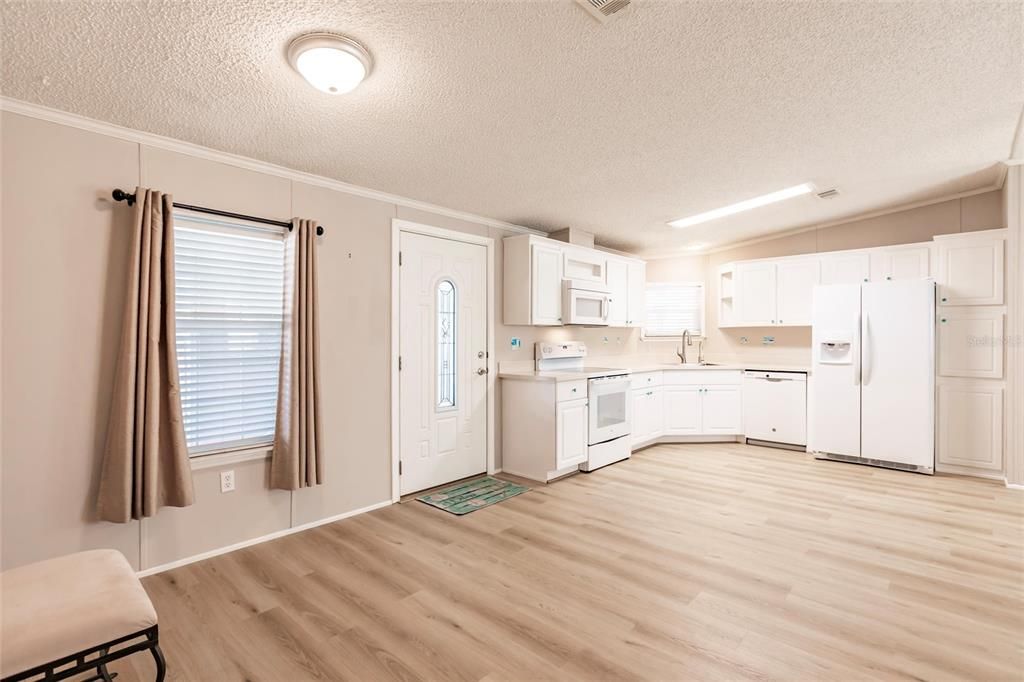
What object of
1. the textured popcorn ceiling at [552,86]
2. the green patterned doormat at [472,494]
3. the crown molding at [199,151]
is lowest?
the green patterned doormat at [472,494]

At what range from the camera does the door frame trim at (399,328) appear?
380 cm

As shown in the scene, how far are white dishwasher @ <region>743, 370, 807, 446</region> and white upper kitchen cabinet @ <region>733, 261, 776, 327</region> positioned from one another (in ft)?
2.09

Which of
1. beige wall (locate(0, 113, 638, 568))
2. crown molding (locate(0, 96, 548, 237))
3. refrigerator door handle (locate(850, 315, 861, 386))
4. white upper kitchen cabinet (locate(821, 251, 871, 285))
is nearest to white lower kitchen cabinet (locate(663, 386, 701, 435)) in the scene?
refrigerator door handle (locate(850, 315, 861, 386))

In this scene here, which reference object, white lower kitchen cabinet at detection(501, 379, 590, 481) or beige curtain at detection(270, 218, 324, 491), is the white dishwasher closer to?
white lower kitchen cabinet at detection(501, 379, 590, 481)

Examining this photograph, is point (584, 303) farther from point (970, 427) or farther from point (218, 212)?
point (970, 427)

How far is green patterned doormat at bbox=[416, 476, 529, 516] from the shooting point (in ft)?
12.2

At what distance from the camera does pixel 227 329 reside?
297 cm

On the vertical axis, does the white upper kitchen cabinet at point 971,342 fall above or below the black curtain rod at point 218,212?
below

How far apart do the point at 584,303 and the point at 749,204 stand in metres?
1.75

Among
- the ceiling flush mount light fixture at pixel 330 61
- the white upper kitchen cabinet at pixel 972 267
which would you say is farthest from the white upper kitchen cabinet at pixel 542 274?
the white upper kitchen cabinet at pixel 972 267

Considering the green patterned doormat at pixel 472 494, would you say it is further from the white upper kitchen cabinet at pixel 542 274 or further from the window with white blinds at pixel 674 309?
the window with white blinds at pixel 674 309

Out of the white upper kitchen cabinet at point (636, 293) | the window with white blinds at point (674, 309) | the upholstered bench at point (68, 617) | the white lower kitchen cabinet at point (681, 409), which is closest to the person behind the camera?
the upholstered bench at point (68, 617)

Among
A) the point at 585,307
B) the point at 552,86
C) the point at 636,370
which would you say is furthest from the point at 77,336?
the point at 636,370

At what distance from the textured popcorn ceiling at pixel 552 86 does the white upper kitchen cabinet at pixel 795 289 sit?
5.70 ft
